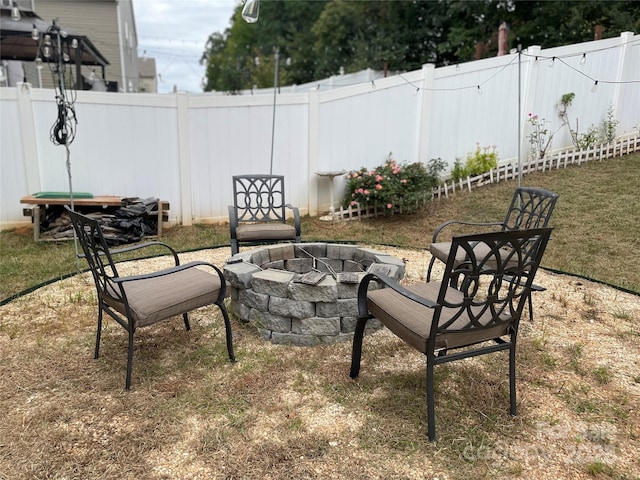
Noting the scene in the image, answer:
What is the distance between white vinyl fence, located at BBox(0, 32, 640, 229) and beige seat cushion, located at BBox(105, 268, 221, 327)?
135 inches

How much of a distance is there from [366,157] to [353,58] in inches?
518

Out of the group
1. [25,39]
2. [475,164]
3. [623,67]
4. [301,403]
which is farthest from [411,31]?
[301,403]

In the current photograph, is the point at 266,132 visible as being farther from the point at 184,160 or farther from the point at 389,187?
the point at 389,187

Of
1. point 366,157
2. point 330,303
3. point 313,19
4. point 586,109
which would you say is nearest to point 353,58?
point 313,19

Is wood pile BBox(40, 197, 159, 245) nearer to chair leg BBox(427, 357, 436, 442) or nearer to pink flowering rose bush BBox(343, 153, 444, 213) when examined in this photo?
pink flowering rose bush BBox(343, 153, 444, 213)

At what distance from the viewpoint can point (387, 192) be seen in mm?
5906

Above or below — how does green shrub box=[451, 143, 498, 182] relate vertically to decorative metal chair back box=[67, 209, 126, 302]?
above

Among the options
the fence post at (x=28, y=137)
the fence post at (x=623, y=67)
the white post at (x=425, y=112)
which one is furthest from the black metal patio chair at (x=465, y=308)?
the fence post at (x=623, y=67)

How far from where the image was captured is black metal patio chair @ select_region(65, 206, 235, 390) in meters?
2.16

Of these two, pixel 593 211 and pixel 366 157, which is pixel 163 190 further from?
pixel 593 211

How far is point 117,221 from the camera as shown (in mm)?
5199

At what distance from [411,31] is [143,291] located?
666 inches

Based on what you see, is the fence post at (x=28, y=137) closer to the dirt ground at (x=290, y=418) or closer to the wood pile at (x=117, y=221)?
the wood pile at (x=117, y=221)

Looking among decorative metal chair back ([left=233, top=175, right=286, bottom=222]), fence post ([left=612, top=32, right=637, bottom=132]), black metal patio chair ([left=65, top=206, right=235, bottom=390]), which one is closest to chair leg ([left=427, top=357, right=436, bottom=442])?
black metal patio chair ([left=65, top=206, right=235, bottom=390])
